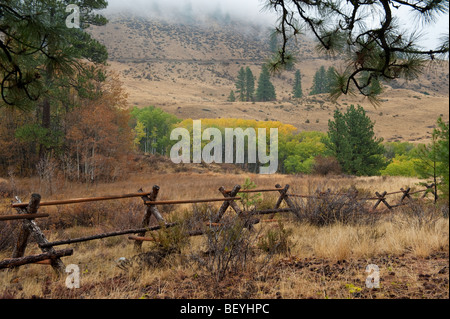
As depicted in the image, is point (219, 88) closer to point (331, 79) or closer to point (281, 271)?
point (331, 79)

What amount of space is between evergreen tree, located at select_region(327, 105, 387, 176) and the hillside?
10.3 ft

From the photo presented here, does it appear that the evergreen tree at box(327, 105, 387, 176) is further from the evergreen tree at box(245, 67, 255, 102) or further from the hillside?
the evergreen tree at box(245, 67, 255, 102)

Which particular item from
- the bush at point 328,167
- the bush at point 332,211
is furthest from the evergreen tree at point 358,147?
the bush at point 332,211

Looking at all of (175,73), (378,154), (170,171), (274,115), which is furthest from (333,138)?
(175,73)

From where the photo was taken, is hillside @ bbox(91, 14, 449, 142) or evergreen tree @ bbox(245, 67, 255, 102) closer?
hillside @ bbox(91, 14, 449, 142)

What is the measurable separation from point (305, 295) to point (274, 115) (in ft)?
299

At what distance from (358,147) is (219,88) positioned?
388 feet

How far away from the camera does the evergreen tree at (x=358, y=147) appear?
28891 mm

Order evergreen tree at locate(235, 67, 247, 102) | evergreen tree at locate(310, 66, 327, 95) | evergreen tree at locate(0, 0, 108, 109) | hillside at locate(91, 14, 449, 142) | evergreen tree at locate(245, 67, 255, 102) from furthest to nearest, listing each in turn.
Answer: evergreen tree at locate(310, 66, 327, 95) → evergreen tree at locate(235, 67, 247, 102) → evergreen tree at locate(245, 67, 255, 102) → hillside at locate(91, 14, 449, 142) → evergreen tree at locate(0, 0, 108, 109)

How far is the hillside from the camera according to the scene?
8900cm

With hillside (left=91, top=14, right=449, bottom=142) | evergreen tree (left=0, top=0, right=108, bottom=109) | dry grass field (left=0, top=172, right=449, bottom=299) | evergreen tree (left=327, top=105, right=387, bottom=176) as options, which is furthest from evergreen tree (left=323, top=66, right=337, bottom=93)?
evergreen tree (left=327, top=105, right=387, bottom=176)

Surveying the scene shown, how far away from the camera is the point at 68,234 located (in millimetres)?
8016

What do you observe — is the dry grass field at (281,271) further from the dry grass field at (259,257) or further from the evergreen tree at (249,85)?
the evergreen tree at (249,85)
